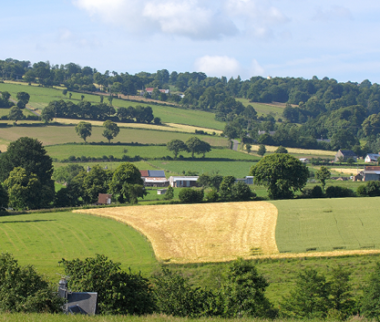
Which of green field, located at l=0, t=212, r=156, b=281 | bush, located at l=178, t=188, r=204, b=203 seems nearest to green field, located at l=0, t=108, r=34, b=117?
green field, located at l=0, t=212, r=156, b=281

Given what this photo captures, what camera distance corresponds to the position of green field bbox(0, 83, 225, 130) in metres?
155

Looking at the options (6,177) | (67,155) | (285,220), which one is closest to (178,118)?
(67,155)

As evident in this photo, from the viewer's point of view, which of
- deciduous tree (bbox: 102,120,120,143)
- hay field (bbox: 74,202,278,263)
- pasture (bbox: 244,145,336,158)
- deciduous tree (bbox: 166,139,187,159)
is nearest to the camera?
hay field (bbox: 74,202,278,263)

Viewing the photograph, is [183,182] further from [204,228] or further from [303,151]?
[303,151]

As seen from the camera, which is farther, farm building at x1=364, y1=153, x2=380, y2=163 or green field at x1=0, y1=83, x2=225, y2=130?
green field at x1=0, y1=83, x2=225, y2=130

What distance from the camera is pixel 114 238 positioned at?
1791 inches

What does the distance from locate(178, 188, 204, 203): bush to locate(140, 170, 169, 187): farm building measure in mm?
23353

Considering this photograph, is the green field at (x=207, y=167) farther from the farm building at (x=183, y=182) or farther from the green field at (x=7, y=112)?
the green field at (x=7, y=112)

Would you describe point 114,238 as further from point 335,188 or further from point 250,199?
point 335,188

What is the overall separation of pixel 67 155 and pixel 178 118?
6604 cm

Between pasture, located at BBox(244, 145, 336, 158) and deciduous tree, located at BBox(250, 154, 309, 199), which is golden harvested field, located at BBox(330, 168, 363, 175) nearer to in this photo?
pasture, located at BBox(244, 145, 336, 158)

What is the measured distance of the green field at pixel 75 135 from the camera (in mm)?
112500

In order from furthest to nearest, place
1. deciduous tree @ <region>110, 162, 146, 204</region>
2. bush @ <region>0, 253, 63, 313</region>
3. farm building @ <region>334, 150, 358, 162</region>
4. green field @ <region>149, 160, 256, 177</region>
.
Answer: farm building @ <region>334, 150, 358, 162</region>, green field @ <region>149, 160, 256, 177</region>, deciduous tree @ <region>110, 162, 146, 204</region>, bush @ <region>0, 253, 63, 313</region>

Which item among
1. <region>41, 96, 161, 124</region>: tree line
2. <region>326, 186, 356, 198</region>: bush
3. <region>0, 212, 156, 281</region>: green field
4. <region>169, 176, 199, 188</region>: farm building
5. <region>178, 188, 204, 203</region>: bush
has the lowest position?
<region>0, 212, 156, 281</region>: green field
